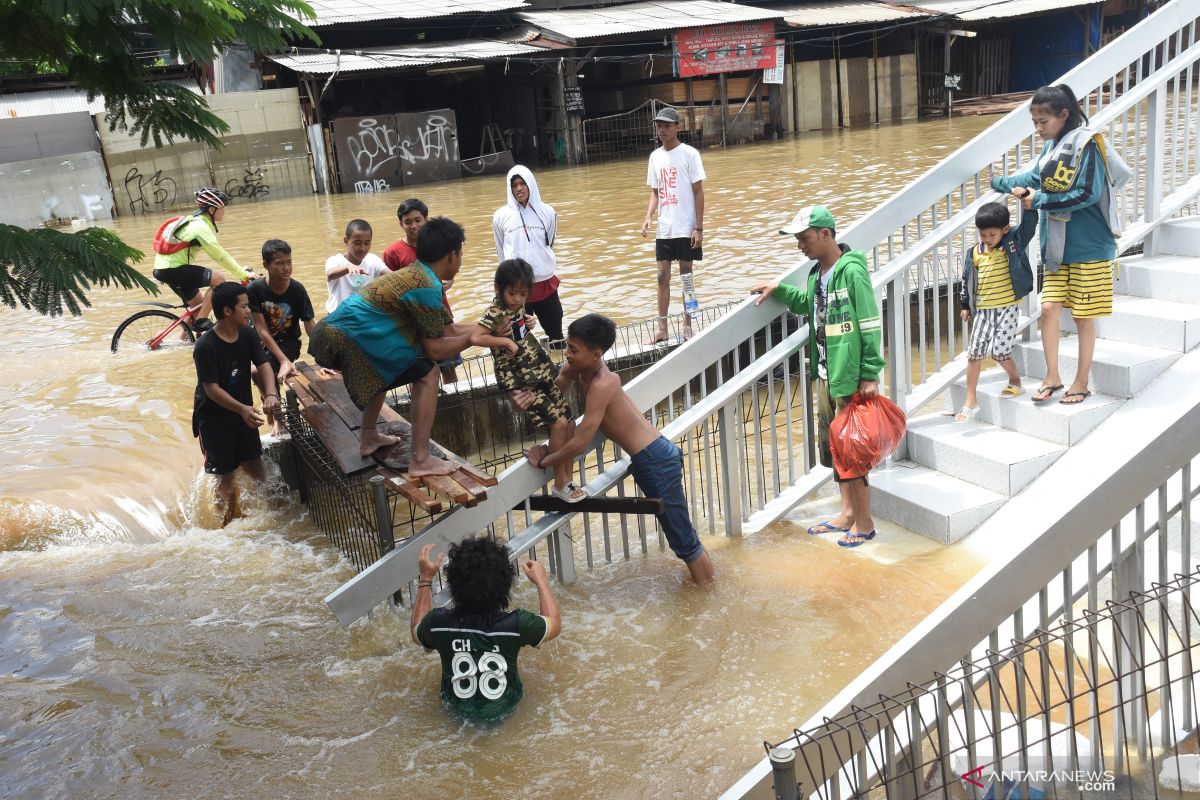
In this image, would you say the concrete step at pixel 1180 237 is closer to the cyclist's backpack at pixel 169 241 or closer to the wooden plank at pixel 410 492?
the wooden plank at pixel 410 492

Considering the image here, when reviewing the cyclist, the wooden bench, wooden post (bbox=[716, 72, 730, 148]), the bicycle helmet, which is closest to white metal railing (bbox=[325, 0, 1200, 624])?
the wooden bench

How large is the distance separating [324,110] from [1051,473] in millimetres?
23581

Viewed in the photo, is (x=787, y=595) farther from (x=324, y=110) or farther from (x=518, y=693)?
(x=324, y=110)

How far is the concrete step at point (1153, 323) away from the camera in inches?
236

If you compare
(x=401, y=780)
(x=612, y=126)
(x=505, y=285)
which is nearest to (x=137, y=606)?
(x=401, y=780)

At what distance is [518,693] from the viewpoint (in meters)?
4.71

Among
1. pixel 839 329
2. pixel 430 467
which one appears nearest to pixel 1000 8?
pixel 839 329

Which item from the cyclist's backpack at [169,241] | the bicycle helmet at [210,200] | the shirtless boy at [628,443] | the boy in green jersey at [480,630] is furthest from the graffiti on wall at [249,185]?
the boy in green jersey at [480,630]

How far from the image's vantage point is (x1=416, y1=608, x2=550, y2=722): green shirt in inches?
176

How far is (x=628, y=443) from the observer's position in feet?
18.6

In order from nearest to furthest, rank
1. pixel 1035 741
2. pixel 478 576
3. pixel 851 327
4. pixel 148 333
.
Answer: pixel 1035 741
pixel 478 576
pixel 851 327
pixel 148 333

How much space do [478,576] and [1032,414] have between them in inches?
139

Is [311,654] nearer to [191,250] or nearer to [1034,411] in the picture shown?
[1034,411]

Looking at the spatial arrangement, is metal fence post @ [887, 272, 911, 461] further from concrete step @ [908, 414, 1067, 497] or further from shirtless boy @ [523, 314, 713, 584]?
shirtless boy @ [523, 314, 713, 584]
